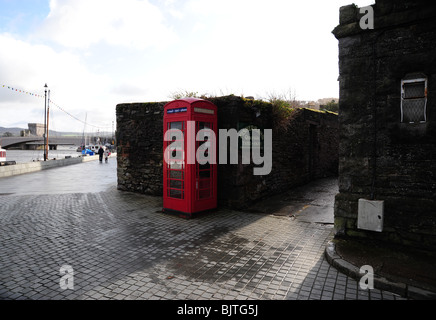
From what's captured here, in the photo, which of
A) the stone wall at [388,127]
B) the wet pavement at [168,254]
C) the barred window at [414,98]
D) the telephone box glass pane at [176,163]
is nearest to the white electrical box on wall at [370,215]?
the stone wall at [388,127]

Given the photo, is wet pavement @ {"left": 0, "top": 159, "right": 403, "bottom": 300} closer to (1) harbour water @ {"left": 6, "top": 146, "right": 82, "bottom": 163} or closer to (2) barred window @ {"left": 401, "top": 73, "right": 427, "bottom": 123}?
(2) barred window @ {"left": 401, "top": 73, "right": 427, "bottom": 123}

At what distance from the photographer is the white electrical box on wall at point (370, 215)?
4.84 metres

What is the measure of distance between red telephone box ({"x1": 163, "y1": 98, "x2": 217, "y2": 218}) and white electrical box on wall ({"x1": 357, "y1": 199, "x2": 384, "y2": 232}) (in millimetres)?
3695

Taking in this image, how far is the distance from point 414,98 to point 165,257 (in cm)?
483

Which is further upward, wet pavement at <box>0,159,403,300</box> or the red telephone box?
the red telephone box

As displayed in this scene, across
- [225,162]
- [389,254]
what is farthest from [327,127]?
[389,254]

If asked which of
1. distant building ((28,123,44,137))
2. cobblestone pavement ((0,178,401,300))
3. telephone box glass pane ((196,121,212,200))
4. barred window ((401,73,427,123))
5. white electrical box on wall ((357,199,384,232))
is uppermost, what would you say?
distant building ((28,123,44,137))

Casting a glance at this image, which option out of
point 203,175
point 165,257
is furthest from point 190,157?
point 165,257

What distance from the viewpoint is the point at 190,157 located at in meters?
6.94

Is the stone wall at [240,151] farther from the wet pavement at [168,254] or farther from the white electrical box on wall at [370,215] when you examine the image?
the white electrical box on wall at [370,215]

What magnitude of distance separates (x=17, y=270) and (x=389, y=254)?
5634 millimetres

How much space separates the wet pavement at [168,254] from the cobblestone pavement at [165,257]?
0.05 feet

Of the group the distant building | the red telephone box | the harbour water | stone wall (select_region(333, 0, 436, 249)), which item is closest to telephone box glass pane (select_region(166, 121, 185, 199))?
the red telephone box

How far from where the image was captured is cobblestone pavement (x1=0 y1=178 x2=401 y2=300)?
12.2ft
